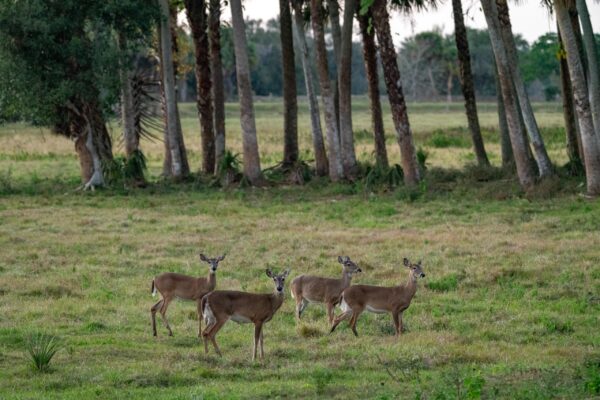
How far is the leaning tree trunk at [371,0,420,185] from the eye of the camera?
30578mm

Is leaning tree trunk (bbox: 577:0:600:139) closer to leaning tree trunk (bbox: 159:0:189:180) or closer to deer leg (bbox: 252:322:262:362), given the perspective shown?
leaning tree trunk (bbox: 159:0:189:180)

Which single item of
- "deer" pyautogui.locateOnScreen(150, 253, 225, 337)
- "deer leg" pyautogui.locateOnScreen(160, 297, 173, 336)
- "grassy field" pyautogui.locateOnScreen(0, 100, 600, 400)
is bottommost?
"grassy field" pyautogui.locateOnScreen(0, 100, 600, 400)

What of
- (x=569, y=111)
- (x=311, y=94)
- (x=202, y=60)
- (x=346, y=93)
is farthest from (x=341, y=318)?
(x=202, y=60)

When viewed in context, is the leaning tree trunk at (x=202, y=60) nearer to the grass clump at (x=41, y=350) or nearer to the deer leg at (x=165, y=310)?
the deer leg at (x=165, y=310)

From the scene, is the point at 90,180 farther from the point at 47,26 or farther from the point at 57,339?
the point at 57,339

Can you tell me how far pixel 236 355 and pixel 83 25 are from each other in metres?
21.8

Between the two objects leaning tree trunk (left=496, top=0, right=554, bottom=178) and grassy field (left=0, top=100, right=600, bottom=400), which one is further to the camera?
leaning tree trunk (left=496, top=0, right=554, bottom=178)

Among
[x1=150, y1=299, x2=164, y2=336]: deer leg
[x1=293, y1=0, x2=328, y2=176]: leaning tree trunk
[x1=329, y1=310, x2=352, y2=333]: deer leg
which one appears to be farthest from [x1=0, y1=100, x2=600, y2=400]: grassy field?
[x1=293, y1=0, x2=328, y2=176]: leaning tree trunk

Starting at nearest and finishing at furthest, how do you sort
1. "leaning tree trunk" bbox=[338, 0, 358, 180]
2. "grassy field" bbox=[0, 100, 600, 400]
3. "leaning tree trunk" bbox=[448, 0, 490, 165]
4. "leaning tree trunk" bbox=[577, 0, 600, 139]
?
"grassy field" bbox=[0, 100, 600, 400]
"leaning tree trunk" bbox=[577, 0, 600, 139]
"leaning tree trunk" bbox=[338, 0, 358, 180]
"leaning tree trunk" bbox=[448, 0, 490, 165]

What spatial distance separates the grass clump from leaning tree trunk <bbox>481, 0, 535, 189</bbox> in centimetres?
1695

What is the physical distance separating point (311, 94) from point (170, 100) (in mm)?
4296

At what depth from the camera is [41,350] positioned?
12.6 metres

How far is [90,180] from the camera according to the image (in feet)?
113

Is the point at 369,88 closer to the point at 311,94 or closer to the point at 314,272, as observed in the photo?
the point at 311,94
